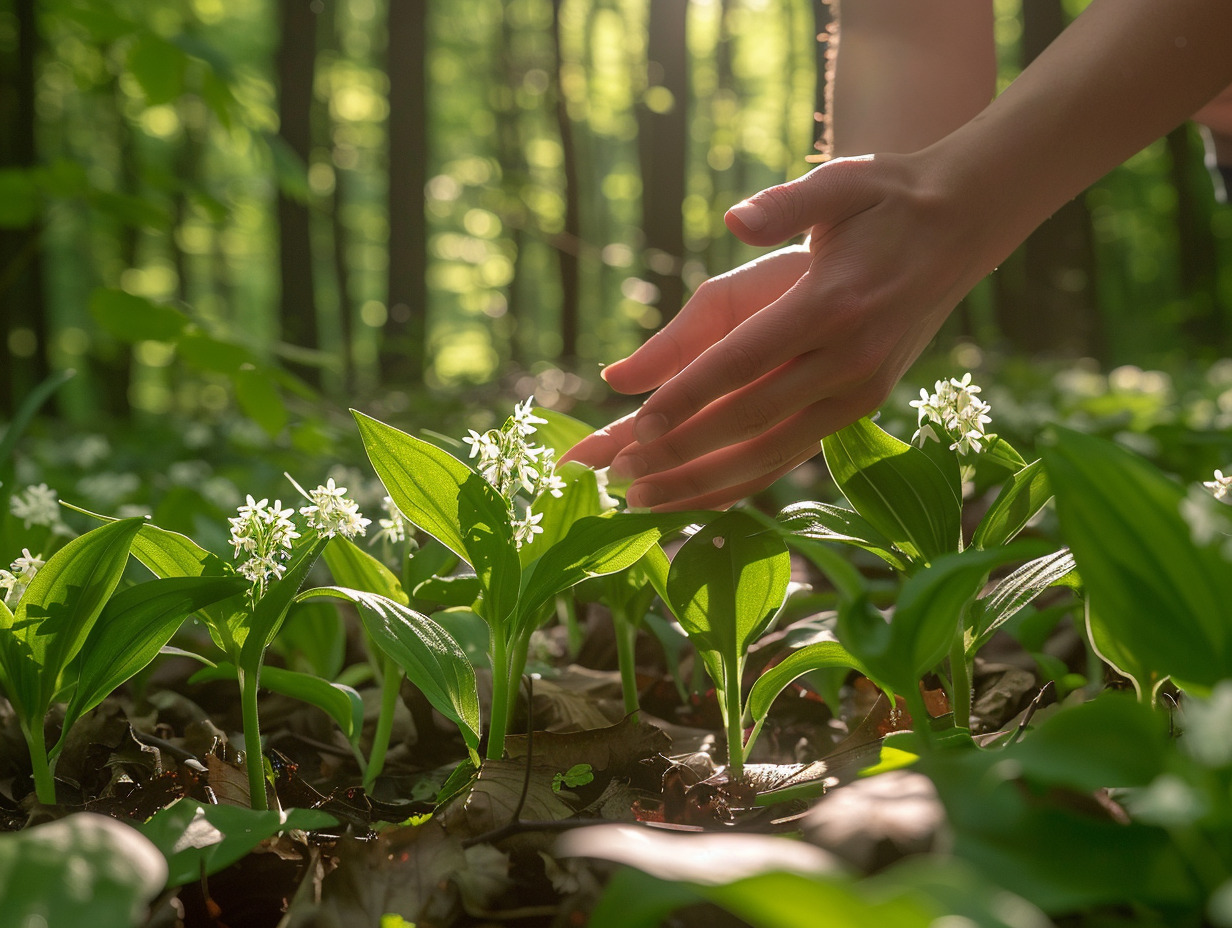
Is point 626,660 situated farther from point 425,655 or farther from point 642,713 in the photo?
point 425,655

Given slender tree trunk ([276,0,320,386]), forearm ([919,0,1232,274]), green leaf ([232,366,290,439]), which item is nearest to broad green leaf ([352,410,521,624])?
forearm ([919,0,1232,274])

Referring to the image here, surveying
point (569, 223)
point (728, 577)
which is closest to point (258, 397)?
point (728, 577)

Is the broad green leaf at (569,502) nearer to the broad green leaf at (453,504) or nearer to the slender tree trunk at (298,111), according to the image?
the broad green leaf at (453,504)

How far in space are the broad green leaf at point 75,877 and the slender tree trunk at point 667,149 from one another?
370 inches

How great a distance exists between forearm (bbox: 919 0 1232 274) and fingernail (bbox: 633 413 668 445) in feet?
1.81

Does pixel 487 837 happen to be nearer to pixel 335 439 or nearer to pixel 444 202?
pixel 335 439

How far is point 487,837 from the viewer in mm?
1009

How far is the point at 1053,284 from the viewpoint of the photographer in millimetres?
13656

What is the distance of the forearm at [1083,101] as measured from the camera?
1313mm

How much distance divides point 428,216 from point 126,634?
19.3 meters

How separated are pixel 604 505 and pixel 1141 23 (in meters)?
1.09

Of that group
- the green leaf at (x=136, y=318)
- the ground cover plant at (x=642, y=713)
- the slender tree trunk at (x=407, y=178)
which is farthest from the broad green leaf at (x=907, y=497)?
the slender tree trunk at (x=407, y=178)

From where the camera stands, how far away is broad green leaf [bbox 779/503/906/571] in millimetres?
1268

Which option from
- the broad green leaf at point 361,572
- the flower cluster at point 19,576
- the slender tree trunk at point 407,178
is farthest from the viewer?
the slender tree trunk at point 407,178
